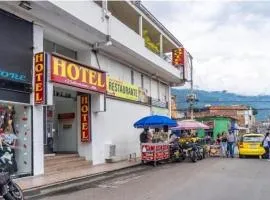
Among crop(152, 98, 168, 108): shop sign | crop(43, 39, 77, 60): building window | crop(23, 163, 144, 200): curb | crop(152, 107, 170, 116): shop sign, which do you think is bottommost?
crop(23, 163, 144, 200): curb

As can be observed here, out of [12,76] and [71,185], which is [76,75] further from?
[71,185]

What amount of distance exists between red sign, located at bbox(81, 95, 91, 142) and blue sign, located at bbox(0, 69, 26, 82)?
594 cm

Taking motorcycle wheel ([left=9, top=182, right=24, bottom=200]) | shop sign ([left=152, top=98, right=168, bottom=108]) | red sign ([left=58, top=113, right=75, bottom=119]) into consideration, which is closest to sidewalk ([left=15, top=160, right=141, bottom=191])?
motorcycle wheel ([left=9, top=182, right=24, bottom=200])

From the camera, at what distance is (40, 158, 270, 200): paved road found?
12.2 meters

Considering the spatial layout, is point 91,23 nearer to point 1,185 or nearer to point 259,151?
point 1,185

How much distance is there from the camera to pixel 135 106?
28.2m

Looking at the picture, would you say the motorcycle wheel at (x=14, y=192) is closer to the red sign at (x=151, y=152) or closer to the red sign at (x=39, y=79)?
the red sign at (x=39, y=79)

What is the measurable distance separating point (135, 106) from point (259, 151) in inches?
304

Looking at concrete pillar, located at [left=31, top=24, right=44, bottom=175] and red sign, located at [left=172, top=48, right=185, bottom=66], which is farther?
red sign, located at [left=172, top=48, right=185, bottom=66]

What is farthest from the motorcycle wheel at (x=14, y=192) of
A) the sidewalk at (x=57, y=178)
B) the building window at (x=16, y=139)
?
the building window at (x=16, y=139)

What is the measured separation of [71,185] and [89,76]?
6.71 meters

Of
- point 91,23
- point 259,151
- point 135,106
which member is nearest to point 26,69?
point 91,23

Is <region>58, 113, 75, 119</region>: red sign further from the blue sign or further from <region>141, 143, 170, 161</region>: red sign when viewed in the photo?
the blue sign

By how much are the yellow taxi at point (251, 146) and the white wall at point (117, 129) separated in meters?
6.21
